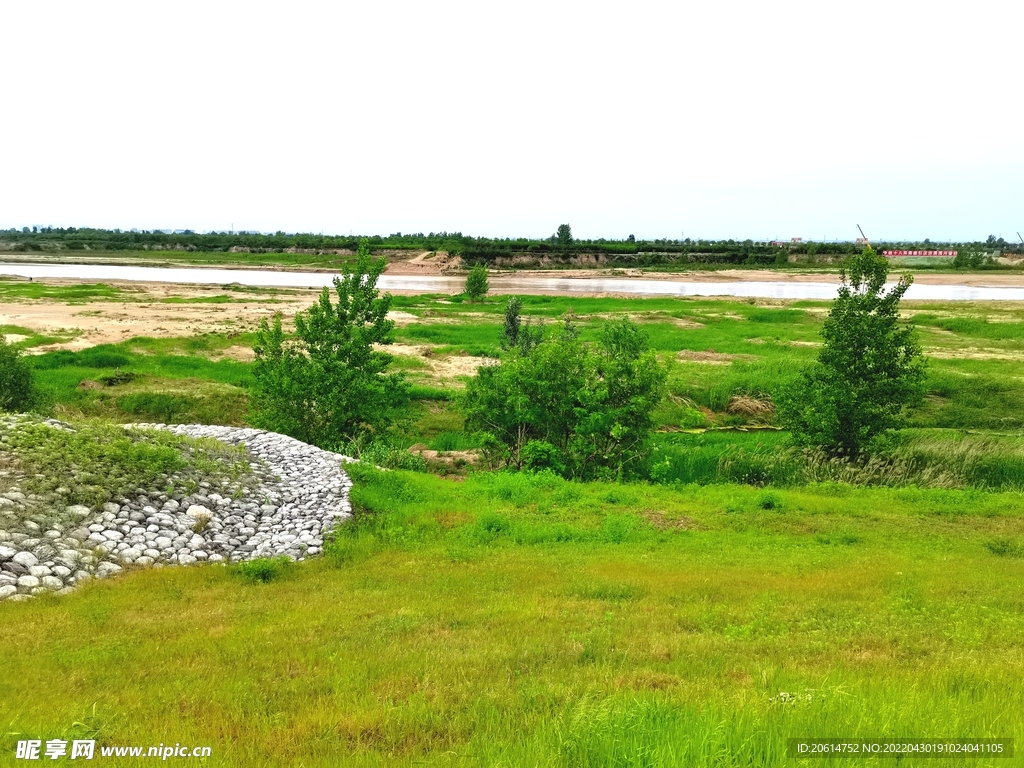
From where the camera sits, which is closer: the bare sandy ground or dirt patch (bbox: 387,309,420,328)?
the bare sandy ground

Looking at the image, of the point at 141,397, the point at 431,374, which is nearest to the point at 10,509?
the point at 141,397

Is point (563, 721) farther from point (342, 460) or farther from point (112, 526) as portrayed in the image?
point (342, 460)

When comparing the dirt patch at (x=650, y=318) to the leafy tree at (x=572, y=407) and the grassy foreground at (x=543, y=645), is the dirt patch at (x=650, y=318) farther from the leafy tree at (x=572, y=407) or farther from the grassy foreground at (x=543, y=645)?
the grassy foreground at (x=543, y=645)

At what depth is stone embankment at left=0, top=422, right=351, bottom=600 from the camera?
10.4 meters

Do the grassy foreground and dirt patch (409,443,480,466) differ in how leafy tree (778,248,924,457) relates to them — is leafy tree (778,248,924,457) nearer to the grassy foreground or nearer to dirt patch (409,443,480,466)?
the grassy foreground

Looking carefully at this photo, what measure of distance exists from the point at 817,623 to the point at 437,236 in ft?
603

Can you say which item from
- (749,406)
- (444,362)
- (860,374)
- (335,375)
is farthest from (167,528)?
(444,362)

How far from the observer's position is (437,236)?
18550 centimetres

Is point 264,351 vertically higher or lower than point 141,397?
higher

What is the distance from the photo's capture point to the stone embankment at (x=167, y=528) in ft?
34.0

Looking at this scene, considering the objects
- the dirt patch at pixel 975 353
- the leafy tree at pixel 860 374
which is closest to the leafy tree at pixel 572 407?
the leafy tree at pixel 860 374

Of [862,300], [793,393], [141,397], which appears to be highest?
[862,300]

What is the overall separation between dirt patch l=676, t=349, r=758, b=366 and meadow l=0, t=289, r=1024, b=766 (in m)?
18.8

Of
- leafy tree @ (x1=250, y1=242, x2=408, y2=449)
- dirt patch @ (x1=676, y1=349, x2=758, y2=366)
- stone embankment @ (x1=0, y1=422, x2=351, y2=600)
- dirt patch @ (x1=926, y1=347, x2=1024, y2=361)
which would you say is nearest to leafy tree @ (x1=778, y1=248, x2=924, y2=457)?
leafy tree @ (x1=250, y1=242, x2=408, y2=449)
